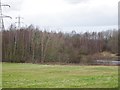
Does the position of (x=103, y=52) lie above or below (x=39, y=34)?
below

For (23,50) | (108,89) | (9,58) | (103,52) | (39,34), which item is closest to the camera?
(108,89)

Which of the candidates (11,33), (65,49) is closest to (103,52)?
(65,49)

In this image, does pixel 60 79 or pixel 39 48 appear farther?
pixel 39 48

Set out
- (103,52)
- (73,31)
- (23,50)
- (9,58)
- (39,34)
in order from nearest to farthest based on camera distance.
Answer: (9,58), (23,50), (39,34), (103,52), (73,31)

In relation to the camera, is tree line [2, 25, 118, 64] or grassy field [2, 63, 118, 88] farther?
tree line [2, 25, 118, 64]

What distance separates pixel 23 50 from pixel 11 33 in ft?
13.1

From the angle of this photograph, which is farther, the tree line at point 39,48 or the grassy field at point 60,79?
the tree line at point 39,48

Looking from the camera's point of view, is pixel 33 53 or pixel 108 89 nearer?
pixel 108 89

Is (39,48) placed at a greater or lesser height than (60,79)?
greater

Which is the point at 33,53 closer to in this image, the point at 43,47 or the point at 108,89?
the point at 43,47

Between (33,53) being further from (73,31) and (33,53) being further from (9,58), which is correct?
(73,31)

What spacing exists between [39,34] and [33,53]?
508 cm

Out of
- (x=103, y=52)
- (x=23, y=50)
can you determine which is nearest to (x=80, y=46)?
(x=103, y=52)

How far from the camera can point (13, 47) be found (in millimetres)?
45500
